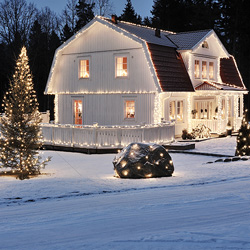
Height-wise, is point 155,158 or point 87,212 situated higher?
point 155,158

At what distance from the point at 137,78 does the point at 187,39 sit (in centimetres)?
527

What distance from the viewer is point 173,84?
22531 mm

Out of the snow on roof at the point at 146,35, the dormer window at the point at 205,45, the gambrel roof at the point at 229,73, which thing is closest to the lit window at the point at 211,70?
the dormer window at the point at 205,45

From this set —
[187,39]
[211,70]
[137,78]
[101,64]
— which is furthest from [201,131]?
[101,64]

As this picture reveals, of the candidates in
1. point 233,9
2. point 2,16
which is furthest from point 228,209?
point 233,9

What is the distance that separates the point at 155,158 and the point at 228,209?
400 cm

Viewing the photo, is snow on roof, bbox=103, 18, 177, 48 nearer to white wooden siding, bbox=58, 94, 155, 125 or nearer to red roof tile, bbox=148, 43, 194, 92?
red roof tile, bbox=148, 43, 194, 92

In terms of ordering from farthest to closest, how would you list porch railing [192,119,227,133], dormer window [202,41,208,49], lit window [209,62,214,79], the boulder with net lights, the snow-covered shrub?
lit window [209,62,214,79] → dormer window [202,41,208,49] → porch railing [192,119,227,133] → the snow-covered shrub → the boulder with net lights

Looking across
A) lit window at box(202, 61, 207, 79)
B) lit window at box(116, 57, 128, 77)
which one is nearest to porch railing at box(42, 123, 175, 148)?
lit window at box(116, 57, 128, 77)

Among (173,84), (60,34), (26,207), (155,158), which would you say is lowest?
(26,207)

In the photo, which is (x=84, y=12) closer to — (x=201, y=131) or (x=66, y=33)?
(x=66, y=33)

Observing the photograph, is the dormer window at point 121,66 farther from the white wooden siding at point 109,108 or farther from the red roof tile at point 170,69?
the red roof tile at point 170,69

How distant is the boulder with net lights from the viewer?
446 inches

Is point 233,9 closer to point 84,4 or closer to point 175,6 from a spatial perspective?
point 175,6
